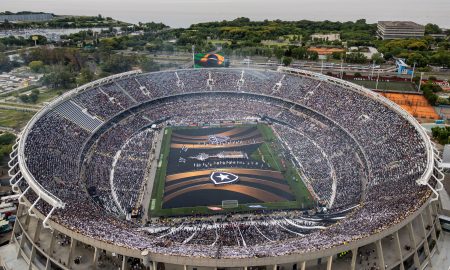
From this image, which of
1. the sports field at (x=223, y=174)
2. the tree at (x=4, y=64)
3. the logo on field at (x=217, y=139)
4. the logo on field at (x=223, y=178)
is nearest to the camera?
the sports field at (x=223, y=174)

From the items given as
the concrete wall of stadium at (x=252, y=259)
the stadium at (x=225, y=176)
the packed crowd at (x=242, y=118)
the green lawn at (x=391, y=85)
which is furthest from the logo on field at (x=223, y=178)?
the green lawn at (x=391, y=85)

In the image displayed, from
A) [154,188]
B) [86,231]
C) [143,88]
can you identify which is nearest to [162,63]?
[143,88]

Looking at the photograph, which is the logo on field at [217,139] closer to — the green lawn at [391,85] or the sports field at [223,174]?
the sports field at [223,174]

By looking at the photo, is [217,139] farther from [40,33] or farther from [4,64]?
[40,33]

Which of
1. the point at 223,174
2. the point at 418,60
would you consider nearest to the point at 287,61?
the point at 418,60

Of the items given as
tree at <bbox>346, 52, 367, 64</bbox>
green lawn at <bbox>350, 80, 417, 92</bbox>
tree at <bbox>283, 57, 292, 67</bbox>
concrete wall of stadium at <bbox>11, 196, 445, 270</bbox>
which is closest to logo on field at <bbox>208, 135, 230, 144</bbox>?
concrete wall of stadium at <bbox>11, 196, 445, 270</bbox>

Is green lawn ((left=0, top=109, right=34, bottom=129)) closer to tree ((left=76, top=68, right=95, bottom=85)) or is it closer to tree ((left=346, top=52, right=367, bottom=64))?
tree ((left=76, top=68, right=95, bottom=85))
